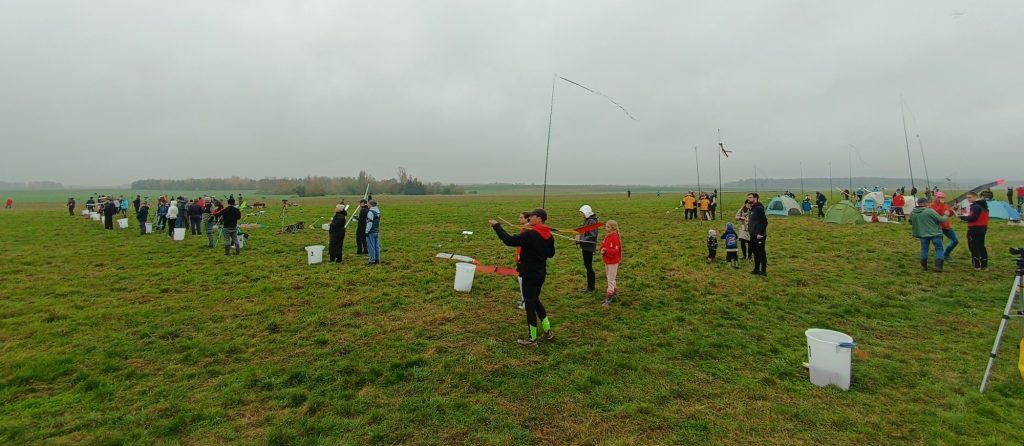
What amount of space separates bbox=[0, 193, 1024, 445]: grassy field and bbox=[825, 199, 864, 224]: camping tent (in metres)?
9.93

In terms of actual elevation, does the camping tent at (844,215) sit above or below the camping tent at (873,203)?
below

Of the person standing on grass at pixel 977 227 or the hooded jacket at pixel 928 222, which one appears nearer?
the person standing on grass at pixel 977 227

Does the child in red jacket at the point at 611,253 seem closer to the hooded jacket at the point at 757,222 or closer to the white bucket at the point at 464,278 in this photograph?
the white bucket at the point at 464,278

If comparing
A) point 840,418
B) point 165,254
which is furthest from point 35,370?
point 165,254

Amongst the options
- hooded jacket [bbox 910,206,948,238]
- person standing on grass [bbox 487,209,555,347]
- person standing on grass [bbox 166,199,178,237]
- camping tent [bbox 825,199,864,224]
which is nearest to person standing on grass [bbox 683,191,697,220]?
camping tent [bbox 825,199,864,224]

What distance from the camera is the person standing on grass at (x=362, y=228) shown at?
482 inches

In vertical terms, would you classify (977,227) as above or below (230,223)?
below

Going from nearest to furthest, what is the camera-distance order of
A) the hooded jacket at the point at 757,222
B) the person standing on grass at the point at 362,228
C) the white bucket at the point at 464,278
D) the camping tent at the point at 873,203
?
the white bucket at the point at 464,278 → the hooded jacket at the point at 757,222 → the person standing on grass at the point at 362,228 → the camping tent at the point at 873,203

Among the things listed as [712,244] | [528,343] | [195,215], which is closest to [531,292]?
[528,343]

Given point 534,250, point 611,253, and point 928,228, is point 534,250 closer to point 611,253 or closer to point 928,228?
point 611,253

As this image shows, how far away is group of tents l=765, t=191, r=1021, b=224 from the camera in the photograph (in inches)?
782

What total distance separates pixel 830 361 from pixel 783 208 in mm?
23422

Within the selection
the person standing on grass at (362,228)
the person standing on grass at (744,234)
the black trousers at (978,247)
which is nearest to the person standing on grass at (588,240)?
the person standing on grass at (744,234)

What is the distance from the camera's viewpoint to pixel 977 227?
397 inches
